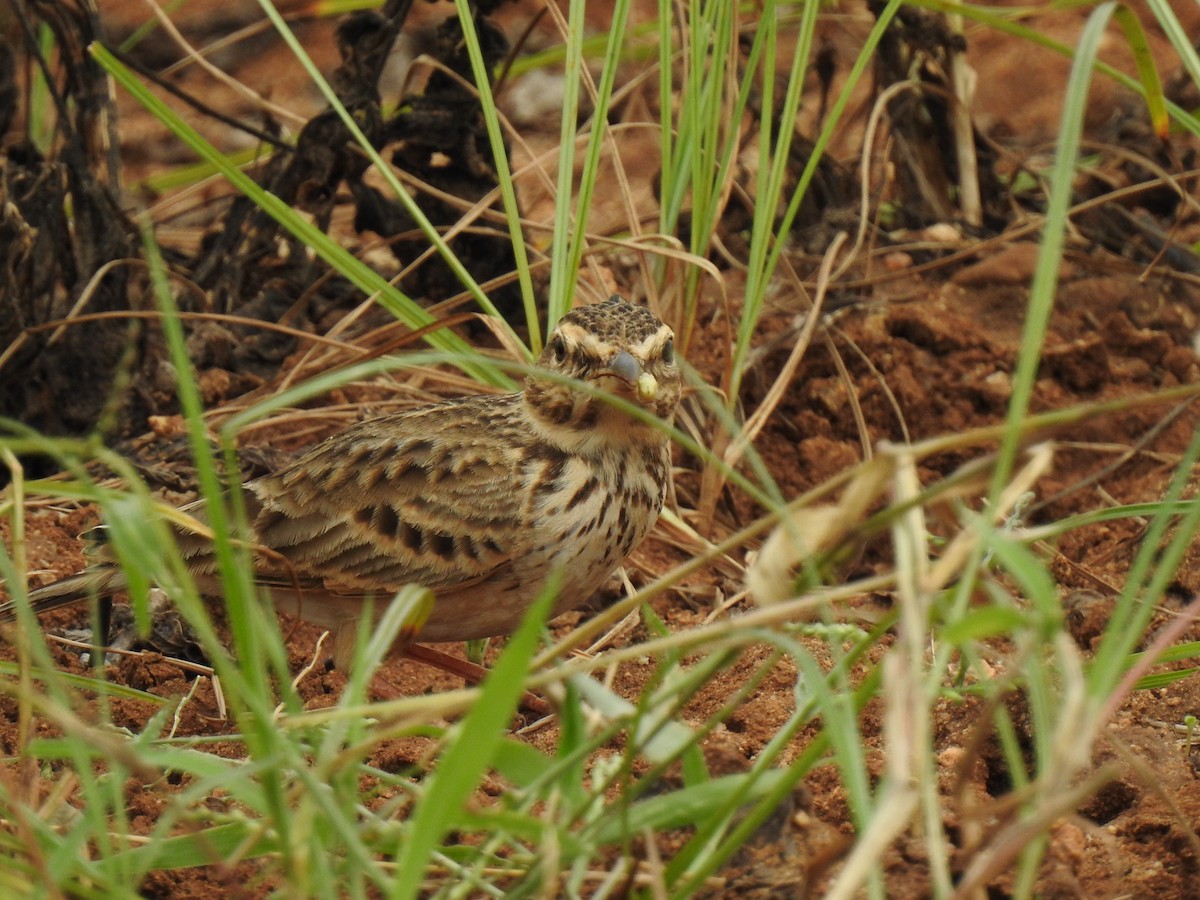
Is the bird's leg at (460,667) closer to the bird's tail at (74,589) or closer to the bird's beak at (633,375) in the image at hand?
the bird's tail at (74,589)

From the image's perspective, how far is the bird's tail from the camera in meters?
4.41

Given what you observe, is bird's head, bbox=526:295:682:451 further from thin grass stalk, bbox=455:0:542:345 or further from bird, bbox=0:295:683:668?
thin grass stalk, bbox=455:0:542:345

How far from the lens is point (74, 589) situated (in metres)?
4.48

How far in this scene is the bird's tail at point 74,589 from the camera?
4.41m

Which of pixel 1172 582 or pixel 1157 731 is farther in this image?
pixel 1172 582

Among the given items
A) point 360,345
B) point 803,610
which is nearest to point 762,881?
point 803,610

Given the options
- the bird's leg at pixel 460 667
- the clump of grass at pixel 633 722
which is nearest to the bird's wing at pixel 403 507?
the bird's leg at pixel 460 667

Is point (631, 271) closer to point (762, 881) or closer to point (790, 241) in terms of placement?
point (790, 241)

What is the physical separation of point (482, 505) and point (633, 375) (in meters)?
0.61

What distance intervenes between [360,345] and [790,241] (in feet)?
6.87

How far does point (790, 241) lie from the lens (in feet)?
23.0

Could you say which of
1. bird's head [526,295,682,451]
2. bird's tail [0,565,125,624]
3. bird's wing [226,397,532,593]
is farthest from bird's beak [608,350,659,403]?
bird's tail [0,565,125,624]

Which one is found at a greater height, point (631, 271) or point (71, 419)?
point (631, 271)

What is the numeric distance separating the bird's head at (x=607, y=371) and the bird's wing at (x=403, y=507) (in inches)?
7.0
